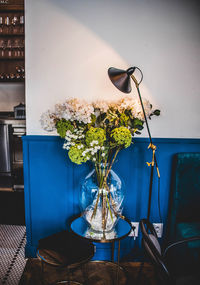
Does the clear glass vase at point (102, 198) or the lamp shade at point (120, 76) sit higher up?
the lamp shade at point (120, 76)

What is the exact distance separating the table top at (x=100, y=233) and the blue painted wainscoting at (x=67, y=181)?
35 cm

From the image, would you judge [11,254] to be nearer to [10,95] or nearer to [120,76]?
[120,76]

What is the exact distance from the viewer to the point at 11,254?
2059mm

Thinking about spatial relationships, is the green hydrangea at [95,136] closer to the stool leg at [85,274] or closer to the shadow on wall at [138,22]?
the shadow on wall at [138,22]

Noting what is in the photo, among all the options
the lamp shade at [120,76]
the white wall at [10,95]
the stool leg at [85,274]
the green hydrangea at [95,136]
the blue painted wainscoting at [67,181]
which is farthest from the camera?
the white wall at [10,95]

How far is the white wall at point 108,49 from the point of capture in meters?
1.75

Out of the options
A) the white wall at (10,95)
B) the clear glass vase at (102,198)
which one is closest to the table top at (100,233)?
the clear glass vase at (102,198)

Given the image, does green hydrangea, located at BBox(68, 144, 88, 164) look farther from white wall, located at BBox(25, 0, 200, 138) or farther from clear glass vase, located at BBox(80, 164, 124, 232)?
white wall, located at BBox(25, 0, 200, 138)

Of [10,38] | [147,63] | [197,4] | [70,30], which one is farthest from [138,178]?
[10,38]

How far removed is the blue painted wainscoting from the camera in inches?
74.4

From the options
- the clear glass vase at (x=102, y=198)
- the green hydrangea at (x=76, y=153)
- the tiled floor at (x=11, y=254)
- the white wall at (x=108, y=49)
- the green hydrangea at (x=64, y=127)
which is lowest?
the tiled floor at (x=11, y=254)

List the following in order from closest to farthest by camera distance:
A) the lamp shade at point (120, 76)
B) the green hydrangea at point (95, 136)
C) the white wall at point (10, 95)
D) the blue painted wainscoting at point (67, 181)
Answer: the green hydrangea at point (95, 136), the lamp shade at point (120, 76), the blue painted wainscoting at point (67, 181), the white wall at point (10, 95)

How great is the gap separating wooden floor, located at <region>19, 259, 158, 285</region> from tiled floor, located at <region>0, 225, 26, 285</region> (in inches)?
3.1

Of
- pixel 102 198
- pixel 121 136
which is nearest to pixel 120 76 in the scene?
pixel 121 136
